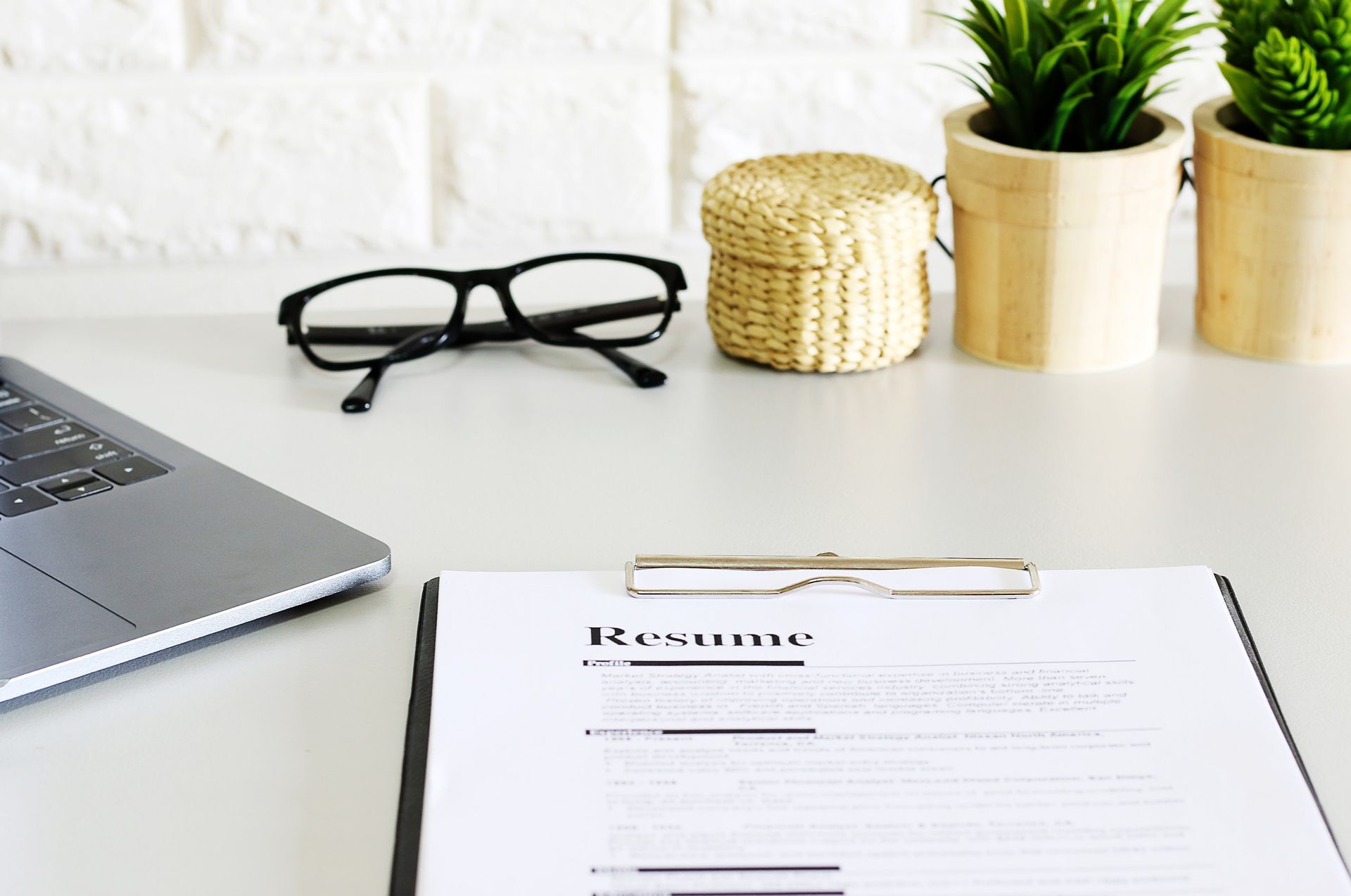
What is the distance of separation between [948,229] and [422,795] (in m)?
0.72

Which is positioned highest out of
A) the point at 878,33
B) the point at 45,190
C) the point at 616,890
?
the point at 878,33

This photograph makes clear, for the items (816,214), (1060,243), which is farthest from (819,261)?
(1060,243)

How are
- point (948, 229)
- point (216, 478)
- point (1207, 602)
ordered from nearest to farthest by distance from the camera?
point (1207, 602) → point (216, 478) → point (948, 229)

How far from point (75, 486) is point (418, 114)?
40cm

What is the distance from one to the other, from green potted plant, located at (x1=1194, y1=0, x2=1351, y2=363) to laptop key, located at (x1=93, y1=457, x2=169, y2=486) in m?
0.60

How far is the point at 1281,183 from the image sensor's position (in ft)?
2.47

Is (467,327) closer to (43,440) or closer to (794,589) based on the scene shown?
(43,440)

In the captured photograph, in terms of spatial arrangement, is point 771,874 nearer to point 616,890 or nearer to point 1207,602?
point 616,890

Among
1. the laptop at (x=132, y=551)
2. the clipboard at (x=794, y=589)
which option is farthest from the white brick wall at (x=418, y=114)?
the clipboard at (x=794, y=589)

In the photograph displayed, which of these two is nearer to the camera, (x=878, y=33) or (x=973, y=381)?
(x=973, y=381)

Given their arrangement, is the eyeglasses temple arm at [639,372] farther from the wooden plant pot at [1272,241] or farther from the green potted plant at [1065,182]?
the wooden plant pot at [1272,241]

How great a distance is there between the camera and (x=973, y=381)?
780mm

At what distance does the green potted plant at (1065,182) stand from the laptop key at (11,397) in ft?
1.74

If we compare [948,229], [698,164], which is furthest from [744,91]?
[948,229]
